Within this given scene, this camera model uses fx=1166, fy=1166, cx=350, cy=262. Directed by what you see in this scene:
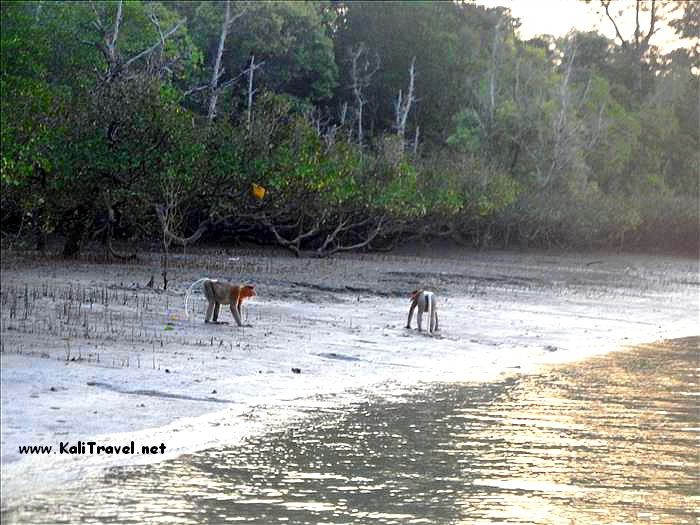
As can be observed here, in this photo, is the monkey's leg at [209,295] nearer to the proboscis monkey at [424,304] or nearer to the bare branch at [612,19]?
the proboscis monkey at [424,304]

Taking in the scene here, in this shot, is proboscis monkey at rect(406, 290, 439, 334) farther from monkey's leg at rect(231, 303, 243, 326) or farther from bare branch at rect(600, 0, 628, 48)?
bare branch at rect(600, 0, 628, 48)

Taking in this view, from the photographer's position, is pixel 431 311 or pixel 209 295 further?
pixel 431 311

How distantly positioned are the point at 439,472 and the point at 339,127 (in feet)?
112

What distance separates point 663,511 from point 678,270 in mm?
36268

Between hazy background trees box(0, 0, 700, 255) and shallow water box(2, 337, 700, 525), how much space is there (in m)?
7.94

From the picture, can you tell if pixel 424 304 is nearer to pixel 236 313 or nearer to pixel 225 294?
pixel 236 313

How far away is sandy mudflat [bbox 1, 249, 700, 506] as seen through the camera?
9.27m

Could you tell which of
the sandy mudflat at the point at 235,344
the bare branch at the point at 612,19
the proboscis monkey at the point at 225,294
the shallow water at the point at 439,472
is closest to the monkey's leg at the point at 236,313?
the proboscis monkey at the point at 225,294

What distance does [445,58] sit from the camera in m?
53.3

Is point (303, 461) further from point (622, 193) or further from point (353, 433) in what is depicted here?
point (622, 193)

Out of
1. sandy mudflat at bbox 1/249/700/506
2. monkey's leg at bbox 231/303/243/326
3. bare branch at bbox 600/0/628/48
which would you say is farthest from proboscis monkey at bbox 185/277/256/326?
bare branch at bbox 600/0/628/48

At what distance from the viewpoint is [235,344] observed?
1370 cm

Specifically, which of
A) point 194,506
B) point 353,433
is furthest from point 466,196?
point 194,506

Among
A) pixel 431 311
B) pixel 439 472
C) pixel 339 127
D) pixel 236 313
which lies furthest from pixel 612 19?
pixel 439 472
